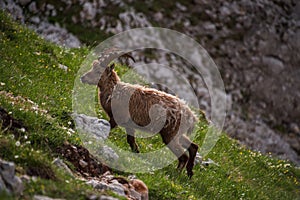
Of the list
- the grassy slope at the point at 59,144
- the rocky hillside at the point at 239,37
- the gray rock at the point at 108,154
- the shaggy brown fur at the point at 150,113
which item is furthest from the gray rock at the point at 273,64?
the gray rock at the point at 108,154

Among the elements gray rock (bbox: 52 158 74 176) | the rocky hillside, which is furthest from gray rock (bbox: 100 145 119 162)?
the rocky hillside

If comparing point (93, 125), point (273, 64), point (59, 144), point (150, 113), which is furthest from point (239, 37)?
point (59, 144)

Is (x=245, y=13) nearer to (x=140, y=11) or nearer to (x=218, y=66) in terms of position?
(x=218, y=66)

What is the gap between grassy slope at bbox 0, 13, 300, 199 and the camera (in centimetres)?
924

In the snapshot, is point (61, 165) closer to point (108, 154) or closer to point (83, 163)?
point (83, 163)

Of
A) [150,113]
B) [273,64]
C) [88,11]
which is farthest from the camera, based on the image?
[273,64]

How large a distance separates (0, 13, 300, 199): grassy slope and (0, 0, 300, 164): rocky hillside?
9758mm

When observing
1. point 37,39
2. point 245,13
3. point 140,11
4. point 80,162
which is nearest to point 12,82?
point 80,162

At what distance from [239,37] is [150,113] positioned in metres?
22.3

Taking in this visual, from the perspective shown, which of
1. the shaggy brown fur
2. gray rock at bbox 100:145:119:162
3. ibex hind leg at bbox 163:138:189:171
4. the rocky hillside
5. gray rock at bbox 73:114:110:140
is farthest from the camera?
the rocky hillside

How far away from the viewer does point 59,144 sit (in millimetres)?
11031

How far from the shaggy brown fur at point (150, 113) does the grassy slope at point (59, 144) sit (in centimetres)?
59

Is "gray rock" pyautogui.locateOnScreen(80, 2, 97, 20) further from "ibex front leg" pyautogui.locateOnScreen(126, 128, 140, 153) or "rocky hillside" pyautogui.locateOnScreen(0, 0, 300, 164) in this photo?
"ibex front leg" pyautogui.locateOnScreen(126, 128, 140, 153)

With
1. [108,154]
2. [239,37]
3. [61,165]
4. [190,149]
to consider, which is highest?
[61,165]
